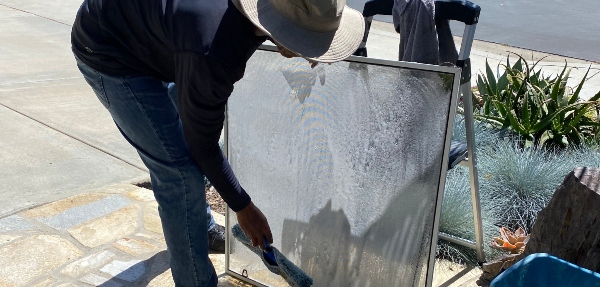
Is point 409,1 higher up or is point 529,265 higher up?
point 409,1

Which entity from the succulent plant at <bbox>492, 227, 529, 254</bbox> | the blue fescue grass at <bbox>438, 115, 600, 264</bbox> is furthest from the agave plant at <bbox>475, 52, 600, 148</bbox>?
the succulent plant at <bbox>492, 227, 529, 254</bbox>

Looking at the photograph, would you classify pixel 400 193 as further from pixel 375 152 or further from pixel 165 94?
pixel 165 94

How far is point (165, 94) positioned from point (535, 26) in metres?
8.49

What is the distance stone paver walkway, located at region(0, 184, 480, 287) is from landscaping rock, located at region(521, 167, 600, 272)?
590 mm

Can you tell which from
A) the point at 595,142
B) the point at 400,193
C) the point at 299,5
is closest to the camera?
the point at 299,5

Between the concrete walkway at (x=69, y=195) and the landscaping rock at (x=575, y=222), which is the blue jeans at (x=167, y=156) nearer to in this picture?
the concrete walkway at (x=69, y=195)

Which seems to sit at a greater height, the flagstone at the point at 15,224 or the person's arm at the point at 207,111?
the person's arm at the point at 207,111

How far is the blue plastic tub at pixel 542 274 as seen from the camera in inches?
81.0

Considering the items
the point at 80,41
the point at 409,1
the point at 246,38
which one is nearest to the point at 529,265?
the point at 246,38

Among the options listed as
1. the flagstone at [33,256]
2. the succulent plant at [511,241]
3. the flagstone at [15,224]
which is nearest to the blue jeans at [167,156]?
the flagstone at [33,256]

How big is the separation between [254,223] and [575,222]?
127 centimetres

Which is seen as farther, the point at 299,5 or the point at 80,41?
the point at 80,41

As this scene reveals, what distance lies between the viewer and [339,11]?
193 centimetres

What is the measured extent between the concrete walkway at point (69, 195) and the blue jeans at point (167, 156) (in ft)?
1.93
